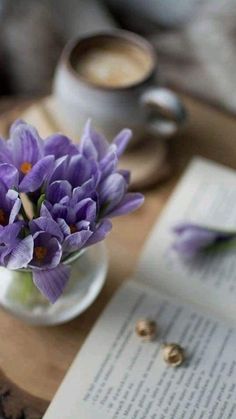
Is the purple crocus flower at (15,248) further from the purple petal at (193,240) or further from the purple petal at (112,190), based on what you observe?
the purple petal at (193,240)

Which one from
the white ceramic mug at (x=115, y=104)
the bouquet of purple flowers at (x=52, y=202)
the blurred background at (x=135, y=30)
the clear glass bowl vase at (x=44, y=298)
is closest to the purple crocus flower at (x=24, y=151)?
the bouquet of purple flowers at (x=52, y=202)

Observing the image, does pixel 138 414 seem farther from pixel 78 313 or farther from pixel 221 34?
pixel 221 34

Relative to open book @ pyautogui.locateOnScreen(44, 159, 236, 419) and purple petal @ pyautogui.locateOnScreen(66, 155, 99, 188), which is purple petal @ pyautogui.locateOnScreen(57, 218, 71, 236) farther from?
open book @ pyautogui.locateOnScreen(44, 159, 236, 419)

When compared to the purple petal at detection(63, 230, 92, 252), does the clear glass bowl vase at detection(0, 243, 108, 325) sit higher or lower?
lower

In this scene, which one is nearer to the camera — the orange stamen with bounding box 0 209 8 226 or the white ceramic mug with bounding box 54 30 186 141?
the orange stamen with bounding box 0 209 8 226

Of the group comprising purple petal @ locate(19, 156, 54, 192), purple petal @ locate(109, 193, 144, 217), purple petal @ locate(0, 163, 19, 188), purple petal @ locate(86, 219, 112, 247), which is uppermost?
purple petal @ locate(0, 163, 19, 188)

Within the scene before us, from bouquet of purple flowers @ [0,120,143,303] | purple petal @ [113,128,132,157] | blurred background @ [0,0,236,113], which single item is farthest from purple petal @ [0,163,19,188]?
blurred background @ [0,0,236,113]
